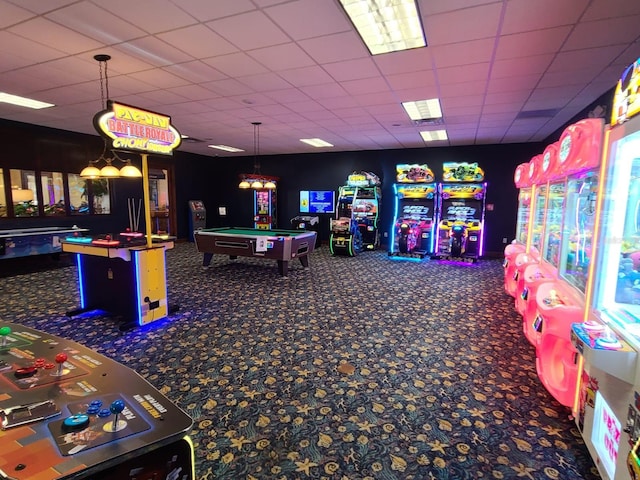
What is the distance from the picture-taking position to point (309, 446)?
2.08 metres

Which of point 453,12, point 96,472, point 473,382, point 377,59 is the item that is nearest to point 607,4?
point 453,12

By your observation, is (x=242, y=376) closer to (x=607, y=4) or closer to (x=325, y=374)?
(x=325, y=374)

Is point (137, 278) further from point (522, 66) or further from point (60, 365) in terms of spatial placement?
point (522, 66)

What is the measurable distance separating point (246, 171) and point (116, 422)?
11109mm

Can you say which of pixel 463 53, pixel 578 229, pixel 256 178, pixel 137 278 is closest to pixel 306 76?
pixel 463 53

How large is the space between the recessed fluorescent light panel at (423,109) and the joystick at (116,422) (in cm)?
505

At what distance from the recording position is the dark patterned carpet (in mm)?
1983

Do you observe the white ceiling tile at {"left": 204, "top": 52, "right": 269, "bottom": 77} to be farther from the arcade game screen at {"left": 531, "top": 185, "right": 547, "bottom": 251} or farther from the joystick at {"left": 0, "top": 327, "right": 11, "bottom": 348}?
the arcade game screen at {"left": 531, "top": 185, "right": 547, "bottom": 251}

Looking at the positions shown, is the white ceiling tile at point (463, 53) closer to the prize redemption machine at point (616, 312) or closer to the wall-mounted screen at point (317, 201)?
the prize redemption machine at point (616, 312)

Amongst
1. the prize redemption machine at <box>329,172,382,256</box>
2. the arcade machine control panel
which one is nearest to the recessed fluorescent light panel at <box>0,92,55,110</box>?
the arcade machine control panel

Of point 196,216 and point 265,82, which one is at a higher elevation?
point 265,82

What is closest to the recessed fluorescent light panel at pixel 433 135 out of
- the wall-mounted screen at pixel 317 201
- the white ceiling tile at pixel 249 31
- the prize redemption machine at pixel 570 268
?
the wall-mounted screen at pixel 317 201

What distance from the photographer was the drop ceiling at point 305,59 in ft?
8.70

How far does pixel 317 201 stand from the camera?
10.5 meters
